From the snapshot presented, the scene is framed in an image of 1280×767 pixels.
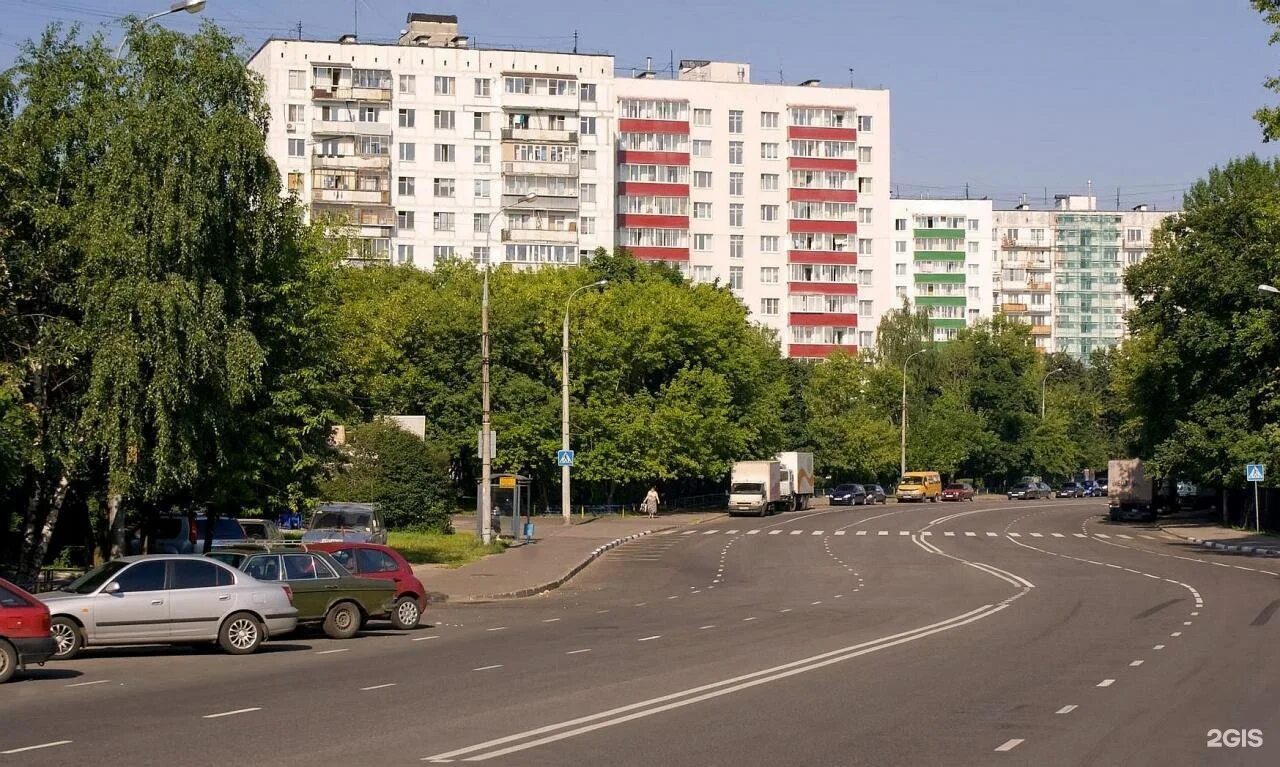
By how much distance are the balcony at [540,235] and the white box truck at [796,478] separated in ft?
96.2

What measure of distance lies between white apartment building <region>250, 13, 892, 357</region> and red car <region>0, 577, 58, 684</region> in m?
80.0

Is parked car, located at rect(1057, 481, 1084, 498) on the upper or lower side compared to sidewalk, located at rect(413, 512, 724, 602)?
upper

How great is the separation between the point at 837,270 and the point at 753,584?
93.4 meters

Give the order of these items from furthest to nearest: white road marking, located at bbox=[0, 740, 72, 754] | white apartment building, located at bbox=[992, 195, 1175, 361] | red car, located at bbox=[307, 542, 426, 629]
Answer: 1. white apartment building, located at bbox=[992, 195, 1175, 361]
2. red car, located at bbox=[307, 542, 426, 629]
3. white road marking, located at bbox=[0, 740, 72, 754]

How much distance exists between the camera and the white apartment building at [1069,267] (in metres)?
184

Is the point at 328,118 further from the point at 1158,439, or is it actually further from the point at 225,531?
the point at 225,531

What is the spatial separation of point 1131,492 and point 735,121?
5826cm

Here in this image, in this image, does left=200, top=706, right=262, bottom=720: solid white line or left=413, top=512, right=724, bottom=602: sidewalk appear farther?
left=413, top=512, right=724, bottom=602: sidewalk

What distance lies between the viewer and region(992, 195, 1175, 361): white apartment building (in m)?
184

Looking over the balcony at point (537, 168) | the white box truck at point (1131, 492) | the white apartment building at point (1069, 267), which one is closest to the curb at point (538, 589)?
the white box truck at point (1131, 492)

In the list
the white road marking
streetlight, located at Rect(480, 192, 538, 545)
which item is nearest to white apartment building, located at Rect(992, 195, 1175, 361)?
streetlight, located at Rect(480, 192, 538, 545)

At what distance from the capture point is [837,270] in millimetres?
130000

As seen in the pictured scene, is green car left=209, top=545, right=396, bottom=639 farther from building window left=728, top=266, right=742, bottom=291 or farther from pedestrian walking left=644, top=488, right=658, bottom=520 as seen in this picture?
building window left=728, top=266, right=742, bottom=291

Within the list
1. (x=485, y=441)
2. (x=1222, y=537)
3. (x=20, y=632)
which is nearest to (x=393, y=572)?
(x=20, y=632)
